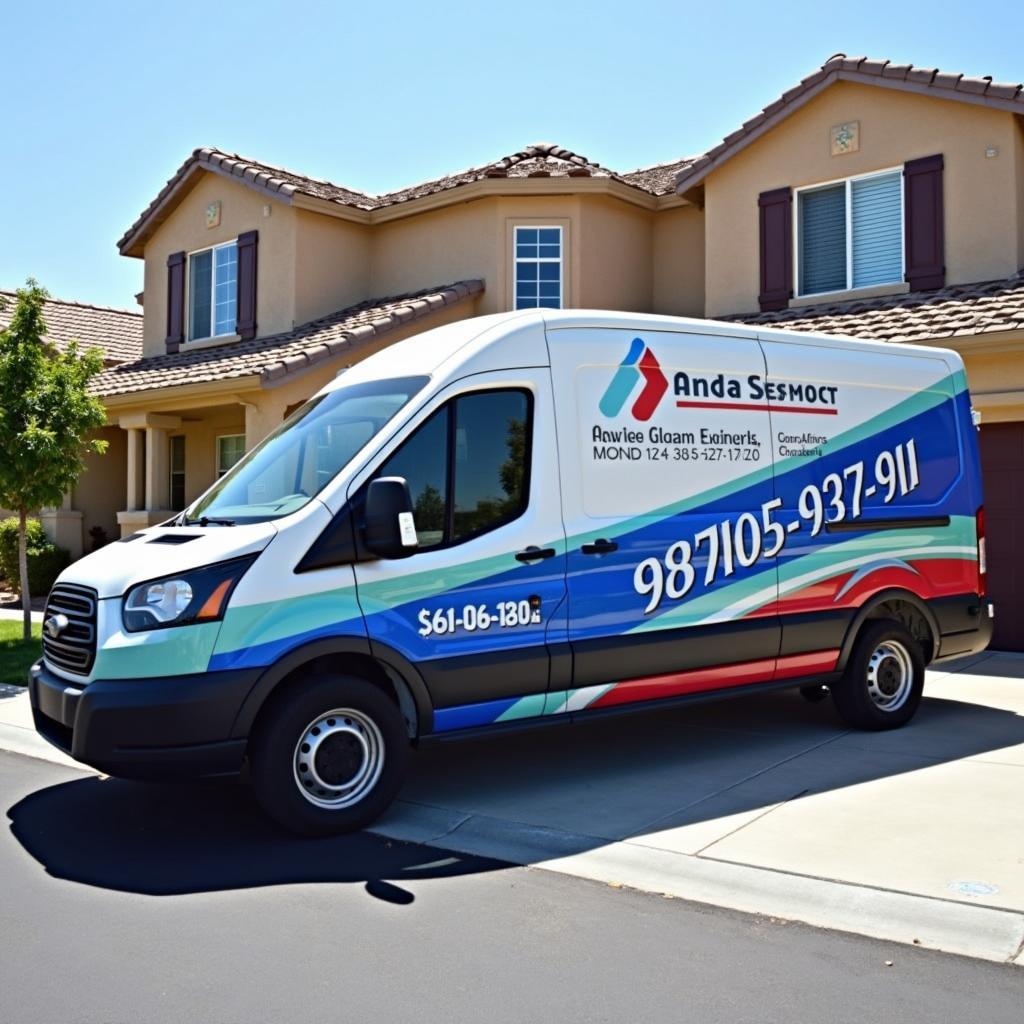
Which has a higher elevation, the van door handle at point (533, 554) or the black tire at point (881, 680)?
the van door handle at point (533, 554)

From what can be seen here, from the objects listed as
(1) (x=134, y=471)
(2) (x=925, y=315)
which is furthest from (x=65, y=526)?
(2) (x=925, y=315)

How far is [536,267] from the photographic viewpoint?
55.6 ft

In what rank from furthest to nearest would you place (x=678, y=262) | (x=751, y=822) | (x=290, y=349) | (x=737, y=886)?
1. (x=678, y=262)
2. (x=290, y=349)
3. (x=751, y=822)
4. (x=737, y=886)

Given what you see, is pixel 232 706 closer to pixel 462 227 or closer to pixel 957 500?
pixel 957 500

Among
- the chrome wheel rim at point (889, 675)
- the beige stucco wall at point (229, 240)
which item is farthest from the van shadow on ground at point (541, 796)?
the beige stucco wall at point (229, 240)

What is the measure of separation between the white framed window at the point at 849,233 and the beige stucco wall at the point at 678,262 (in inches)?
100.0

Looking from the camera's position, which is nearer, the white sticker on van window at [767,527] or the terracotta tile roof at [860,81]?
the white sticker on van window at [767,527]

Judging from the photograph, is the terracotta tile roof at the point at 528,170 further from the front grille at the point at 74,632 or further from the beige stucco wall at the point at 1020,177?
the front grille at the point at 74,632

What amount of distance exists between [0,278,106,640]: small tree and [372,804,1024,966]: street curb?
8440mm

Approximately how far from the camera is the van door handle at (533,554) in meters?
6.38

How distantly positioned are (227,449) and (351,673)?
14350 millimetres

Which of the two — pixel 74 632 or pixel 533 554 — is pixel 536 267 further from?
pixel 74 632

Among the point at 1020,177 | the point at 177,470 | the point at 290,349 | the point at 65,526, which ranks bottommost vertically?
the point at 65,526

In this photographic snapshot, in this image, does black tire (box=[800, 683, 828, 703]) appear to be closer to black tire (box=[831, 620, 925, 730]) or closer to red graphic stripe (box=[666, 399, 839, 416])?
black tire (box=[831, 620, 925, 730])
